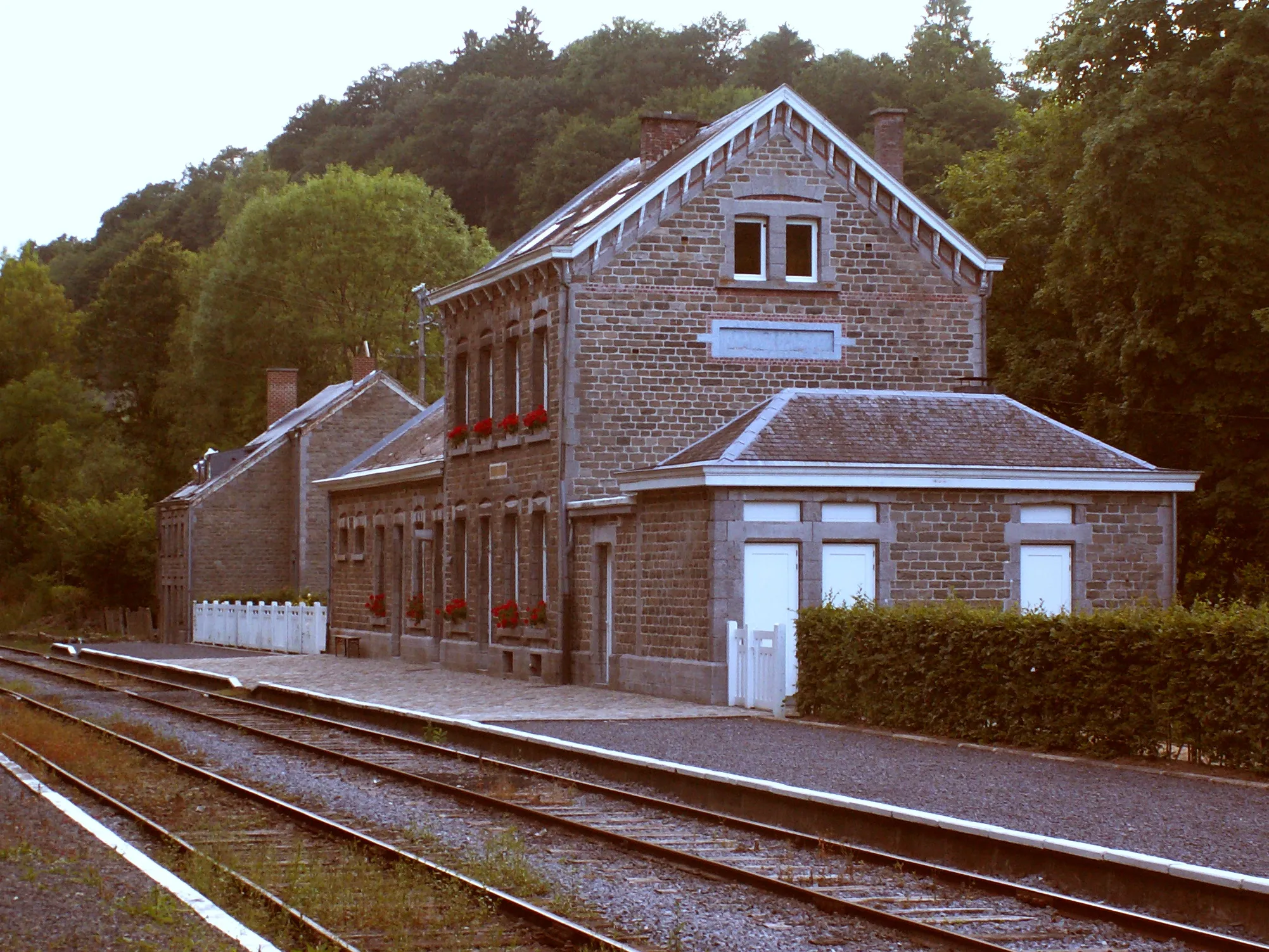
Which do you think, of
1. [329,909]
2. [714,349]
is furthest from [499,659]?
[329,909]

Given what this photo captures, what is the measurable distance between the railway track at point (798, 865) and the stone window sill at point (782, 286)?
12.7 metres

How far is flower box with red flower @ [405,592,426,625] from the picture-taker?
38.1m

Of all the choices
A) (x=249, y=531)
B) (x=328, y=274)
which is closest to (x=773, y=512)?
(x=249, y=531)

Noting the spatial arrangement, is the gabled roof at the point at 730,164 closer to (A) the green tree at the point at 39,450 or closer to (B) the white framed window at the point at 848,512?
(B) the white framed window at the point at 848,512

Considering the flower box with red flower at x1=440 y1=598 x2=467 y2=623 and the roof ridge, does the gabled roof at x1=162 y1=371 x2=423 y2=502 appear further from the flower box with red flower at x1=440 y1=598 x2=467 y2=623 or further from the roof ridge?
the roof ridge

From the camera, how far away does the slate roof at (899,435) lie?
2559 cm

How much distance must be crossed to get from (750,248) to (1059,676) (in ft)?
48.6

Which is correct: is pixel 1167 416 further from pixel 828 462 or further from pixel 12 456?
pixel 12 456

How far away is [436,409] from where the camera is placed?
46.7 meters

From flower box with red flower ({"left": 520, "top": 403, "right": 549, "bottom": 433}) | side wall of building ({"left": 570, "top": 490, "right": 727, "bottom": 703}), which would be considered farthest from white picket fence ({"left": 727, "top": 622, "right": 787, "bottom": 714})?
flower box with red flower ({"left": 520, "top": 403, "right": 549, "bottom": 433})

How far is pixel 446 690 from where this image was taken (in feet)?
94.8

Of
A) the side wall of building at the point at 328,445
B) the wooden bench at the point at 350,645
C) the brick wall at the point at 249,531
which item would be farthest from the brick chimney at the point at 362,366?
the wooden bench at the point at 350,645

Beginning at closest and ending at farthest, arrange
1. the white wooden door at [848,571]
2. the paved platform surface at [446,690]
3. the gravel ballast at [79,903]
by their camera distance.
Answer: the gravel ballast at [79,903], the paved platform surface at [446,690], the white wooden door at [848,571]

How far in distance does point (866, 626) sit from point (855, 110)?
59.5 meters
